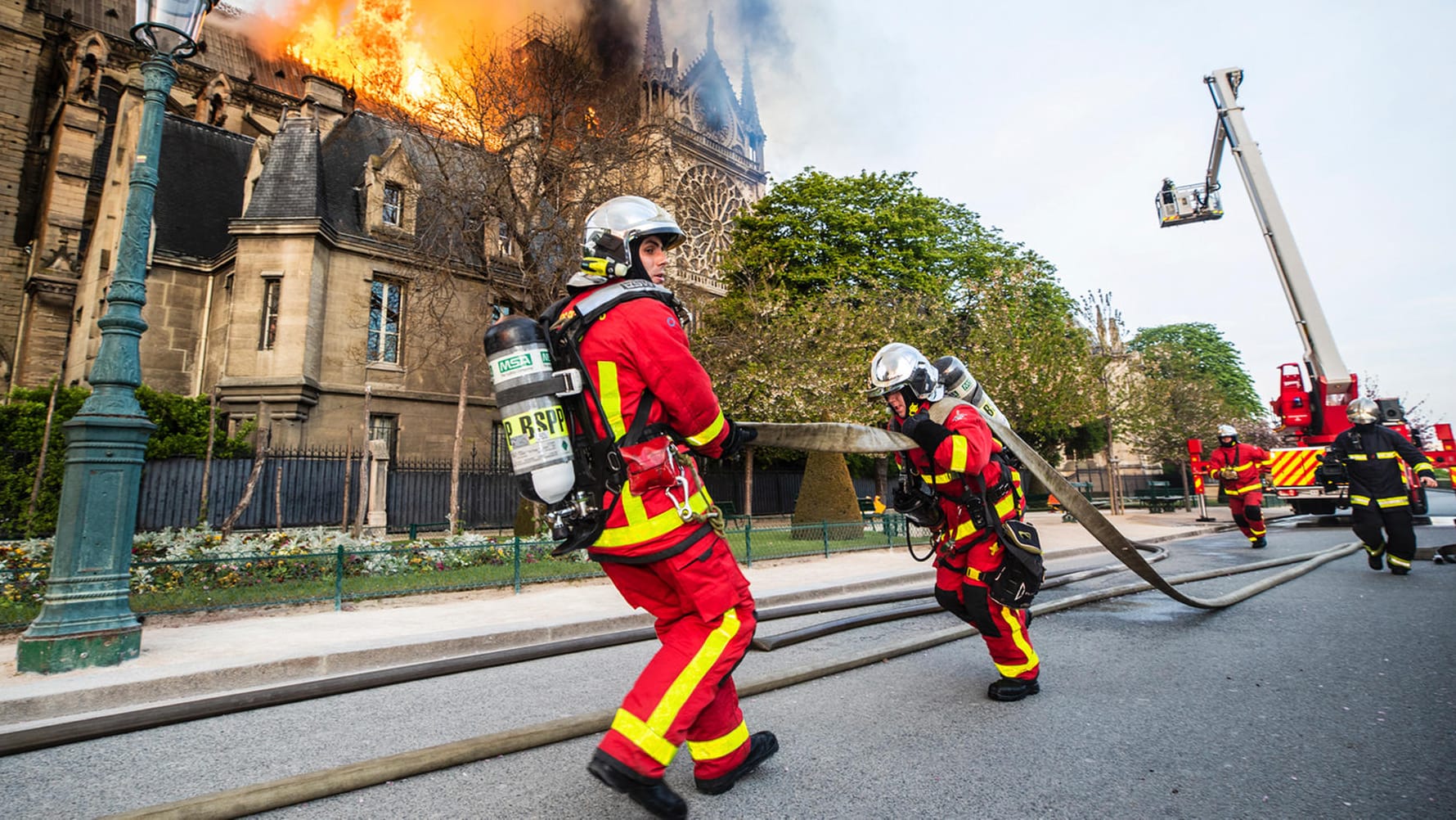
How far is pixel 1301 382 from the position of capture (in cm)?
1669

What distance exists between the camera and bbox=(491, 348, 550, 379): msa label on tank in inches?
110

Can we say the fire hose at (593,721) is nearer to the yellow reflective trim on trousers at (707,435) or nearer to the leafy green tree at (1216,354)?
the yellow reflective trim on trousers at (707,435)

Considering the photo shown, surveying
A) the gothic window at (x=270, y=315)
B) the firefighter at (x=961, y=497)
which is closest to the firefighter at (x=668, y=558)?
the firefighter at (x=961, y=497)

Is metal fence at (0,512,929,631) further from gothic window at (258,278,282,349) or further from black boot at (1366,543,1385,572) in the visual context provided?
gothic window at (258,278,282,349)

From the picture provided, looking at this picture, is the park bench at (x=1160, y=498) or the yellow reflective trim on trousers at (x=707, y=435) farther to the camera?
the park bench at (x=1160, y=498)

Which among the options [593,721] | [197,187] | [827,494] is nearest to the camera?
[593,721]

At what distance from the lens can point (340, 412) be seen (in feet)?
64.4

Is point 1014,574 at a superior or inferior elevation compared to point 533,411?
inferior

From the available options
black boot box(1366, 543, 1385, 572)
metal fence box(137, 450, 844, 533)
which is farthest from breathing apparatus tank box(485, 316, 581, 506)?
metal fence box(137, 450, 844, 533)

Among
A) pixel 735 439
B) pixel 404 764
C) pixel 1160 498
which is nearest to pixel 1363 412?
pixel 735 439

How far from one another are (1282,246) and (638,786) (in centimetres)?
1998

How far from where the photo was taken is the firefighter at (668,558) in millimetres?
2498

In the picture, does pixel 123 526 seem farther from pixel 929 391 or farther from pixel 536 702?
pixel 929 391

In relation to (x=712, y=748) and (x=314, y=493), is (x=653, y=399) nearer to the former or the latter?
(x=712, y=748)
